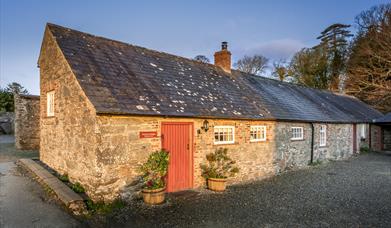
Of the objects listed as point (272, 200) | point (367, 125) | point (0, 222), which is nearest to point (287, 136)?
point (272, 200)

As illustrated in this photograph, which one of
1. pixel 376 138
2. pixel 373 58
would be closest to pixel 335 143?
pixel 376 138

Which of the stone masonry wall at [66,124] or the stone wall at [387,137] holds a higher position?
the stone masonry wall at [66,124]

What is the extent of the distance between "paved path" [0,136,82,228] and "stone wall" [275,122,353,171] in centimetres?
980

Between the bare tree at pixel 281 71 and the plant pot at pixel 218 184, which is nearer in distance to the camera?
the plant pot at pixel 218 184

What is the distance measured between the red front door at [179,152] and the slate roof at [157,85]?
556 mm

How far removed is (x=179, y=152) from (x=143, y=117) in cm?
189

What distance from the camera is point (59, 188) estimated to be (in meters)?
8.38

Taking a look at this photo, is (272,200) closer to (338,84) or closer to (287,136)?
(287,136)

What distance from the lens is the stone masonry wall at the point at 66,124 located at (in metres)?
7.89

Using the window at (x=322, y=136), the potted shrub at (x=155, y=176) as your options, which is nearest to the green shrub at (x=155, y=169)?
the potted shrub at (x=155, y=176)

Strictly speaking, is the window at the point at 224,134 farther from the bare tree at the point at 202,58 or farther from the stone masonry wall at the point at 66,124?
the bare tree at the point at 202,58

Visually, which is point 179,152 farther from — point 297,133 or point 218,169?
point 297,133

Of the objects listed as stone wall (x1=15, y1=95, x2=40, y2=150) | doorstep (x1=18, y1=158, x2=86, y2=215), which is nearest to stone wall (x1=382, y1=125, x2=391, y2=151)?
doorstep (x1=18, y1=158, x2=86, y2=215)

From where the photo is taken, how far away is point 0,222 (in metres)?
6.31
